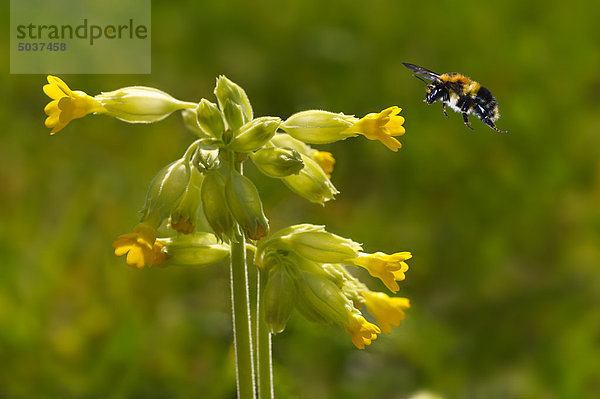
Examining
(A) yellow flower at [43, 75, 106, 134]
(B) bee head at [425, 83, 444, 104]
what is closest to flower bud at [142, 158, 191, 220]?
(A) yellow flower at [43, 75, 106, 134]

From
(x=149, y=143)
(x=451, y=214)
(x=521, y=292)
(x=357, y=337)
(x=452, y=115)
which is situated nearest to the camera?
(x=357, y=337)

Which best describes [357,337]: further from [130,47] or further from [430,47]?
[130,47]

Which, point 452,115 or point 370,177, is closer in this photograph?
point 370,177

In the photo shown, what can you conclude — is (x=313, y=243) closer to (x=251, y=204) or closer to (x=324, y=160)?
(x=251, y=204)

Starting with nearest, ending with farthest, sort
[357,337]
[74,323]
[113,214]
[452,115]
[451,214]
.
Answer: [357,337] < [74,323] < [113,214] < [451,214] < [452,115]

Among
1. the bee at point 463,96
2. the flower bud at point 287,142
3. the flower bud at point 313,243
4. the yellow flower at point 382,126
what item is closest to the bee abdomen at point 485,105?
the bee at point 463,96

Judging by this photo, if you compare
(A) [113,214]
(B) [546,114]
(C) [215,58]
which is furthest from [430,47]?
(A) [113,214]

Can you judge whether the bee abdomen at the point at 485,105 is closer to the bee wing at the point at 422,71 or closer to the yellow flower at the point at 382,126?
the bee wing at the point at 422,71

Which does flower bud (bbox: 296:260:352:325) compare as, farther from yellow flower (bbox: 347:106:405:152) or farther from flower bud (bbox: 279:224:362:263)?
yellow flower (bbox: 347:106:405:152)
